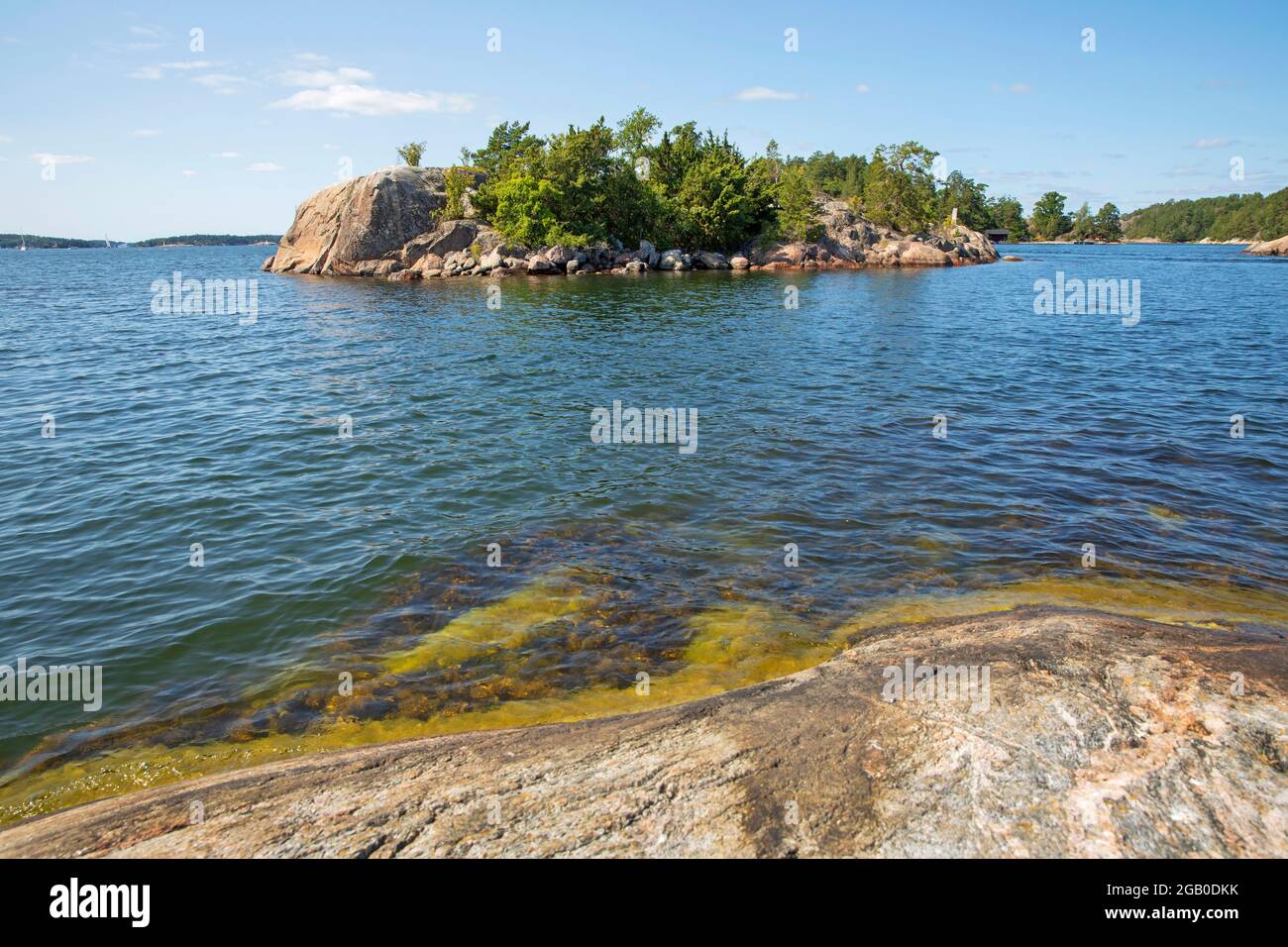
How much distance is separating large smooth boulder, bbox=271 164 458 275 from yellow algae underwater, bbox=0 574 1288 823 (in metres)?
70.0

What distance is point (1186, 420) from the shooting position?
758 inches

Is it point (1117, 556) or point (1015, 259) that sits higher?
point (1015, 259)

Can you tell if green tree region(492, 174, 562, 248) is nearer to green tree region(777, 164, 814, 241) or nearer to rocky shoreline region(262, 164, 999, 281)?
rocky shoreline region(262, 164, 999, 281)

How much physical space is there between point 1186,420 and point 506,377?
20.9 metres

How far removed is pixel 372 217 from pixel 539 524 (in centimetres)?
6779

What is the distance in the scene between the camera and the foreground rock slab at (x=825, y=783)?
4.77 meters

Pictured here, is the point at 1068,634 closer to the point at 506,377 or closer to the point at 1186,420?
the point at 1186,420

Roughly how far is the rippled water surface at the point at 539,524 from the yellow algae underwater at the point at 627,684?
49mm

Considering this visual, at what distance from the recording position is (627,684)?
842 cm

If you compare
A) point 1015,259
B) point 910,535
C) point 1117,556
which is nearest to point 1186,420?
point 1117,556

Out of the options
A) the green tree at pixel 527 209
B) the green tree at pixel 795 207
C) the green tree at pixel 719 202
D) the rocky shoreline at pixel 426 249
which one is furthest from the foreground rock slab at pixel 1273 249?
the green tree at pixel 527 209

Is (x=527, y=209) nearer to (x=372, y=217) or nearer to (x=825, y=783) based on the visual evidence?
(x=372, y=217)

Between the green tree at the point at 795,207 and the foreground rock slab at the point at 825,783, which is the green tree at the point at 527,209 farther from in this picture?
the foreground rock slab at the point at 825,783
